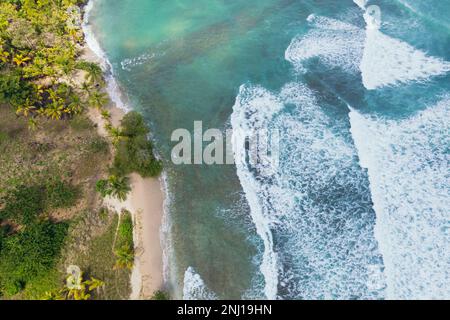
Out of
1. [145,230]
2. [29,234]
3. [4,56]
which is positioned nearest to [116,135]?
[145,230]

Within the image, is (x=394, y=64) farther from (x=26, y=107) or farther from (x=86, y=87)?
(x=26, y=107)

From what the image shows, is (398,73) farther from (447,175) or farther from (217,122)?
(217,122)

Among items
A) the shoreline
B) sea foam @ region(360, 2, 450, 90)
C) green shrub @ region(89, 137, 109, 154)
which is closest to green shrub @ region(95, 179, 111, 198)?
the shoreline

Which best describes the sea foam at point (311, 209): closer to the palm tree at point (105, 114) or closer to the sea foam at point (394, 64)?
the sea foam at point (394, 64)

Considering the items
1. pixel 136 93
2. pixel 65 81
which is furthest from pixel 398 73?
pixel 65 81

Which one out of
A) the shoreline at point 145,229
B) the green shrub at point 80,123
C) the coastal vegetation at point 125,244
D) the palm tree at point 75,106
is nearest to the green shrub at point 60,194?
the shoreline at point 145,229

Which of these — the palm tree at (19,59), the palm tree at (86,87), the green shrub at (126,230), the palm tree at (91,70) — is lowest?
the green shrub at (126,230)

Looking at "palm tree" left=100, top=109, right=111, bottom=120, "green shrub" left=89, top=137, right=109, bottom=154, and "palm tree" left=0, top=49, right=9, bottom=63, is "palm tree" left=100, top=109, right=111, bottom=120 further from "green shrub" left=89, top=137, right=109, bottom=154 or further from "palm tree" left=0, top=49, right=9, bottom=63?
"palm tree" left=0, top=49, right=9, bottom=63
